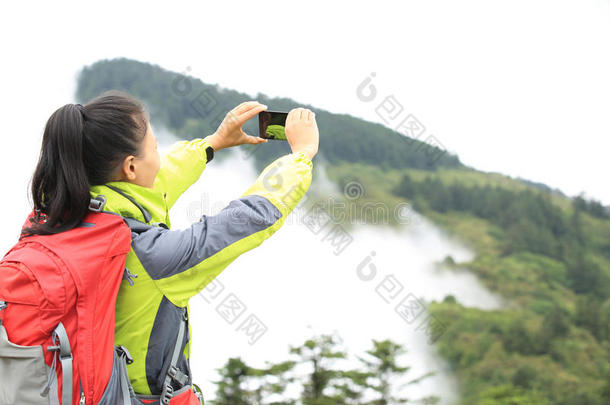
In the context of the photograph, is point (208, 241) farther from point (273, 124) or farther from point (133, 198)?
point (273, 124)

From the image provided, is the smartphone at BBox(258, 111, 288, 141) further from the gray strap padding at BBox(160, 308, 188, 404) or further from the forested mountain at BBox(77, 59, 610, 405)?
the forested mountain at BBox(77, 59, 610, 405)

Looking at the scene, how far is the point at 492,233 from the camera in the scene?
164 feet

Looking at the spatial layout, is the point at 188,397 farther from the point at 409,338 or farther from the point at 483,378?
the point at 409,338

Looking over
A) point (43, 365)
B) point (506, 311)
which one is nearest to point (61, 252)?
point (43, 365)

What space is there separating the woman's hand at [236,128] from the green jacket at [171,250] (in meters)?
0.36

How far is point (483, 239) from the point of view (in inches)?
1954

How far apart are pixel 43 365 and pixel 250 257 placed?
2231 inches

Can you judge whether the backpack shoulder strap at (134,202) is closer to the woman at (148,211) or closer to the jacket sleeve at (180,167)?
the woman at (148,211)

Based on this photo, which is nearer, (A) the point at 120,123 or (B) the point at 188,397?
(A) the point at 120,123

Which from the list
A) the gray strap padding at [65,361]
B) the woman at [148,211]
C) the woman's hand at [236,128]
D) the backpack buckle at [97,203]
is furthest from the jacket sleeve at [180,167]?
the gray strap padding at [65,361]

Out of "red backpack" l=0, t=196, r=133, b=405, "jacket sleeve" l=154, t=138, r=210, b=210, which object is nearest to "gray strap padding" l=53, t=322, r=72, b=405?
"red backpack" l=0, t=196, r=133, b=405

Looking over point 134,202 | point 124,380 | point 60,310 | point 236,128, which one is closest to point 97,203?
point 134,202

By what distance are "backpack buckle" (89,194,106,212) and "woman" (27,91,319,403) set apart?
13 mm

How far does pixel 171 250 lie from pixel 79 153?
291 millimetres
